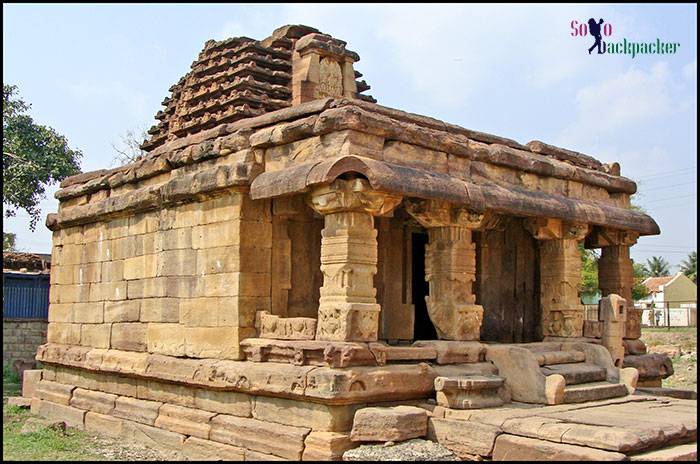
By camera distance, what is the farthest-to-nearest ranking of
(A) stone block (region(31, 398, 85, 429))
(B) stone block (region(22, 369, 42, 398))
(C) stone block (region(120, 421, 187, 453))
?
(B) stone block (region(22, 369, 42, 398)) → (A) stone block (region(31, 398, 85, 429)) → (C) stone block (region(120, 421, 187, 453))

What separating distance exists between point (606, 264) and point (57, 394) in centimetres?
875

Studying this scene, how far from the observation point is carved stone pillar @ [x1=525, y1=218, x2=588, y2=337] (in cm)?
1041

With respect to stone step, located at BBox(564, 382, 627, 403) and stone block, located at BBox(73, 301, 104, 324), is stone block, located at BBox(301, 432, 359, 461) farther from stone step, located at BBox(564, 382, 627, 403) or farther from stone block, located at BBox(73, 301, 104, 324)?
stone block, located at BBox(73, 301, 104, 324)

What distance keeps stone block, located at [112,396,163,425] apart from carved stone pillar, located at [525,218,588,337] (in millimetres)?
5284

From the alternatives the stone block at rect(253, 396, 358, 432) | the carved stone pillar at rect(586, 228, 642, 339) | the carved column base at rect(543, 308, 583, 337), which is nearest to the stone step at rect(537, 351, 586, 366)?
the carved column base at rect(543, 308, 583, 337)

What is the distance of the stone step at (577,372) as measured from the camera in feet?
29.3

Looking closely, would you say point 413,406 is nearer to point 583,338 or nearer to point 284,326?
point 284,326

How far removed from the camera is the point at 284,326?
8531 mm

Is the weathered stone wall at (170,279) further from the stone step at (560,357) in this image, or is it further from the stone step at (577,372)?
the stone step at (577,372)

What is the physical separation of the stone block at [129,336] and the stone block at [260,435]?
82.8 inches

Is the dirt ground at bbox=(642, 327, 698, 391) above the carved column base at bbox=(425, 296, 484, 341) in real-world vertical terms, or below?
below

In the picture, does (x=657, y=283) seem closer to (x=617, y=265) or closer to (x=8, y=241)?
(x=8, y=241)

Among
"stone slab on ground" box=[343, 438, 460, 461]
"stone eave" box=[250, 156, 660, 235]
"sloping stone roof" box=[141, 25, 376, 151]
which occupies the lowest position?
"stone slab on ground" box=[343, 438, 460, 461]

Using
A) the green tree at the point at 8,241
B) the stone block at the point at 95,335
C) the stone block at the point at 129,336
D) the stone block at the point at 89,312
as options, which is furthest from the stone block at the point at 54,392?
the green tree at the point at 8,241
